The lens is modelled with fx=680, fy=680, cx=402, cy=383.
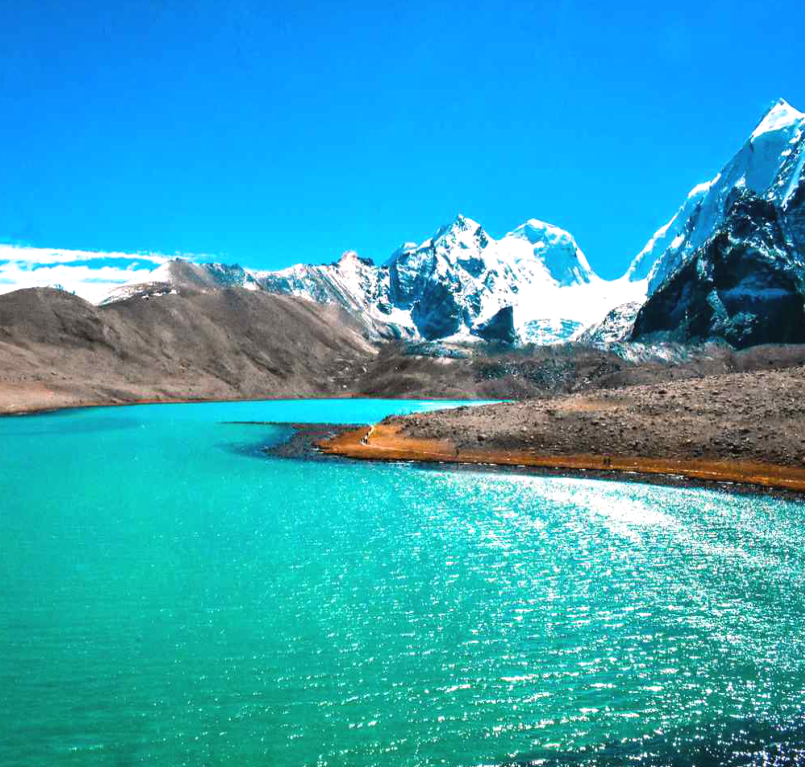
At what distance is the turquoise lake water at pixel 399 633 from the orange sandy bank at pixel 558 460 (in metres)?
12.8

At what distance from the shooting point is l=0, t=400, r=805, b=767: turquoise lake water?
18766mm

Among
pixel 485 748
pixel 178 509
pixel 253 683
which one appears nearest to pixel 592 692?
pixel 485 748

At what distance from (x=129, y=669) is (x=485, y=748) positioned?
11.9 m

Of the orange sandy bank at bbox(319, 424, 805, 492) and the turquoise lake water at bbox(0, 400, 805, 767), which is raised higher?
the orange sandy bank at bbox(319, 424, 805, 492)

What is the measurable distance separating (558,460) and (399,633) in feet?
181

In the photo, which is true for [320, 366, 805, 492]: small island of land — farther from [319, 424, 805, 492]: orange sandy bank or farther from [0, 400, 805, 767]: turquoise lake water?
[0, 400, 805, 767]: turquoise lake water

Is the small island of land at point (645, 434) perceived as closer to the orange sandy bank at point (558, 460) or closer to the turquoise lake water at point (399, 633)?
the orange sandy bank at point (558, 460)

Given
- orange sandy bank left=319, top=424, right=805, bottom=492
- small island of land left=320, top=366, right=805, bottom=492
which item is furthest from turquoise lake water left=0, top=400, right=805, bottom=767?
small island of land left=320, top=366, right=805, bottom=492

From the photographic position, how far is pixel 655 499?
56.5 m

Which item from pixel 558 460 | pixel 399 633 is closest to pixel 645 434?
pixel 558 460

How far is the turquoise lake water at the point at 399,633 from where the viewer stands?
18.8 meters

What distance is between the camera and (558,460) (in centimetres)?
7794

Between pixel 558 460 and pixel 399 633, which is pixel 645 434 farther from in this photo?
pixel 399 633

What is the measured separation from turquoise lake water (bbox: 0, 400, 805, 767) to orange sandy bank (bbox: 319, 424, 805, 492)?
12.8m
